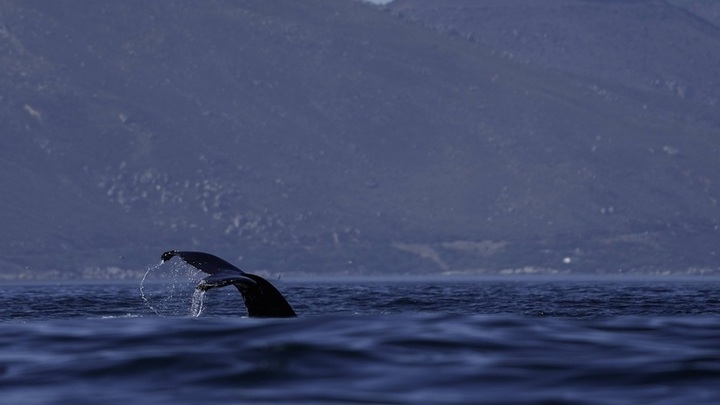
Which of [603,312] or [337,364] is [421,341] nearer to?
[337,364]

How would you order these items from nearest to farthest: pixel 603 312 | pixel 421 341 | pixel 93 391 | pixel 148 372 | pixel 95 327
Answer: pixel 93 391, pixel 148 372, pixel 421 341, pixel 95 327, pixel 603 312

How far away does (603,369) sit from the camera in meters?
17.6

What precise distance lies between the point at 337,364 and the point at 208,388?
2.27 metres

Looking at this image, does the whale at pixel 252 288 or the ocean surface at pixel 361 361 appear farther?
the whale at pixel 252 288

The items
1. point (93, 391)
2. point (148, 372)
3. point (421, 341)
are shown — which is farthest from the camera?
point (421, 341)

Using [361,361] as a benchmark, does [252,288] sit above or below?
above

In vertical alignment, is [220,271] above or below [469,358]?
above

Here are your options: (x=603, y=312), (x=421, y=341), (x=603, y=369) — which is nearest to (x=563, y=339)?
(x=421, y=341)

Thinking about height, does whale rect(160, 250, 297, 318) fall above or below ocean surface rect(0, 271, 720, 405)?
above

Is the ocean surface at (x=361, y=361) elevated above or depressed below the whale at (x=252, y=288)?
below

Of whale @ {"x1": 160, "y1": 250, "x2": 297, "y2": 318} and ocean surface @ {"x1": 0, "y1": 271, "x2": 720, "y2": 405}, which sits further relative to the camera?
whale @ {"x1": 160, "y1": 250, "x2": 297, "y2": 318}

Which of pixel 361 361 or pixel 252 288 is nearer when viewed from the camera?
pixel 361 361

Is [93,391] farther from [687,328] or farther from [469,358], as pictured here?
[687,328]

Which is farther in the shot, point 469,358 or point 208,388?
point 469,358
